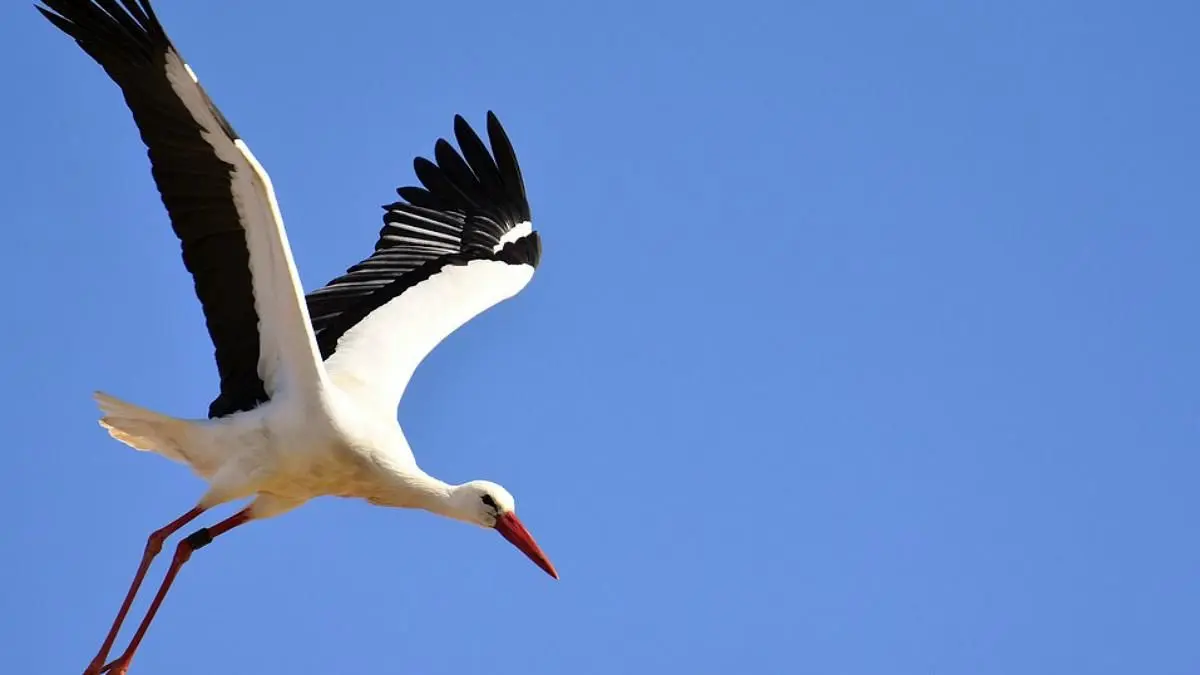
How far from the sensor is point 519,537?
1174cm

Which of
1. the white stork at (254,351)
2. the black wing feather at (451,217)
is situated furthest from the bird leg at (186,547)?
the black wing feather at (451,217)

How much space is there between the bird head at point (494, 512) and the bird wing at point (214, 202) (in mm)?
1148

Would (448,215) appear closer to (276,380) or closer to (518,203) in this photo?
(518,203)

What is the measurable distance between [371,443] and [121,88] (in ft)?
7.85

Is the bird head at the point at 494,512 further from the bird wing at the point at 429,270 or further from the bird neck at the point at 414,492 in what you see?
the bird wing at the point at 429,270

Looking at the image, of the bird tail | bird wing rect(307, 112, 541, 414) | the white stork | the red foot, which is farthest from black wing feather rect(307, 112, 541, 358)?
the red foot

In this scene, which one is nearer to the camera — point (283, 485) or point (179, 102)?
point (179, 102)

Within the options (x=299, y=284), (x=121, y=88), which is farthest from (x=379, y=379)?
(x=121, y=88)

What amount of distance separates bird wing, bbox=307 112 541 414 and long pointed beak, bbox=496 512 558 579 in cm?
99

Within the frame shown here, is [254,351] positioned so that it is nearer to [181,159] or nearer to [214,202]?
[214,202]

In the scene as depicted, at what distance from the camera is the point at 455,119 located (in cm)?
1479

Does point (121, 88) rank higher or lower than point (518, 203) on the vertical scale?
lower

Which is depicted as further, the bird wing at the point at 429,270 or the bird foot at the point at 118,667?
the bird wing at the point at 429,270

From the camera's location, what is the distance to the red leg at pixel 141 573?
11672 millimetres
